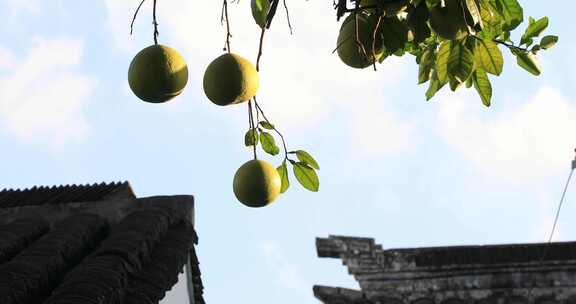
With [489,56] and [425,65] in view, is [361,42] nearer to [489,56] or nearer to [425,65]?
[489,56]

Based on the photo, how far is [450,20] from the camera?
2164mm

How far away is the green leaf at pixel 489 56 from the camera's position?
7.72ft

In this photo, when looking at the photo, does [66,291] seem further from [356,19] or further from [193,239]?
[356,19]

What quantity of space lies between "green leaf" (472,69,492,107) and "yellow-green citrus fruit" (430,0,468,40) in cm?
23

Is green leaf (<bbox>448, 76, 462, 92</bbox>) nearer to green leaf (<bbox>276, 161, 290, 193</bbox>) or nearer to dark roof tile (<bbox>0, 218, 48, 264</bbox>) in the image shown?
green leaf (<bbox>276, 161, 290, 193</bbox>)

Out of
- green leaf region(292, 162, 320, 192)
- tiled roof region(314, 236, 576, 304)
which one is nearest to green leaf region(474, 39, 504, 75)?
green leaf region(292, 162, 320, 192)

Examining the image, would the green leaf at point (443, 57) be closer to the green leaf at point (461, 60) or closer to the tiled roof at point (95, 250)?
the green leaf at point (461, 60)

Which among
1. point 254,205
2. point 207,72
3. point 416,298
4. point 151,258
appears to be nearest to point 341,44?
point 207,72

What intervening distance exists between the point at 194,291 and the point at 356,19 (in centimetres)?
Result: 457

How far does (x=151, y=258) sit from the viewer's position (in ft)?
14.7

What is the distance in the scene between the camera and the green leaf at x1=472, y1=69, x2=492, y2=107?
2.40 metres

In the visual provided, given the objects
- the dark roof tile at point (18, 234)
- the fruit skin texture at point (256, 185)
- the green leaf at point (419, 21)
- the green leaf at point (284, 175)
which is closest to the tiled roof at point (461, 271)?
the dark roof tile at point (18, 234)

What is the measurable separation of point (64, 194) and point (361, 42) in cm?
410

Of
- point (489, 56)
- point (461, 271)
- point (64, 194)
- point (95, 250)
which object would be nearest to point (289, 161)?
point (489, 56)
